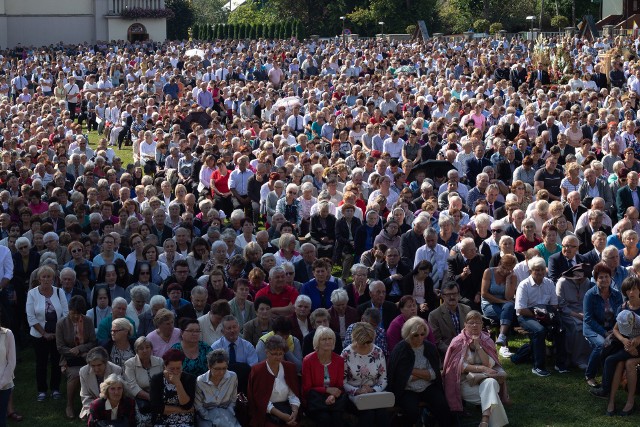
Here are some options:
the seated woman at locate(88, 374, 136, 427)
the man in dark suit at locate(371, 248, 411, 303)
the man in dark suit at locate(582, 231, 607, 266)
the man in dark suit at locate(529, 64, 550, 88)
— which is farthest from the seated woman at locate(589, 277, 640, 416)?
the man in dark suit at locate(529, 64, 550, 88)

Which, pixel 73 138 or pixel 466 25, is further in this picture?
pixel 466 25

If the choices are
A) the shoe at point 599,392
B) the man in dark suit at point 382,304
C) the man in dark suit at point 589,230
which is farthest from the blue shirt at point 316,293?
the man in dark suit at point 589,230

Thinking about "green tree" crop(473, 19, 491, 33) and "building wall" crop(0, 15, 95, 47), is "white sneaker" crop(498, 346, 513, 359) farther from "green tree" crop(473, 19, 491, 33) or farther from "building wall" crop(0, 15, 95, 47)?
"building wall" crop(0, 15, 95, 47)

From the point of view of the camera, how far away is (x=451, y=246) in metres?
12.5

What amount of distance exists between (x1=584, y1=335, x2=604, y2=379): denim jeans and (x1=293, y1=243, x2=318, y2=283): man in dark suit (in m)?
3.26

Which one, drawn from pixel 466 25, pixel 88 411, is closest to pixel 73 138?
pixel 88 411

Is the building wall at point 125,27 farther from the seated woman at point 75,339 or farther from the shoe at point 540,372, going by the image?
the shoe at point 540,372

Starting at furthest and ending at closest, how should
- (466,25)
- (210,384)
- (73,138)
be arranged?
1. (466,25)
2. (73,138)
3. (210,384)

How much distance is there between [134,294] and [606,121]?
36.5ft

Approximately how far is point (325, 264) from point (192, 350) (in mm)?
2177

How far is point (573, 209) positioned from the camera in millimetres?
13648

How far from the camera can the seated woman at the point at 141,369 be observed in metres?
8.87

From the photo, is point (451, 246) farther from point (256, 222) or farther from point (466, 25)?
point (466, 25)

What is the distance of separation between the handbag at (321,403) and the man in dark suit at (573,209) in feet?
18.4
